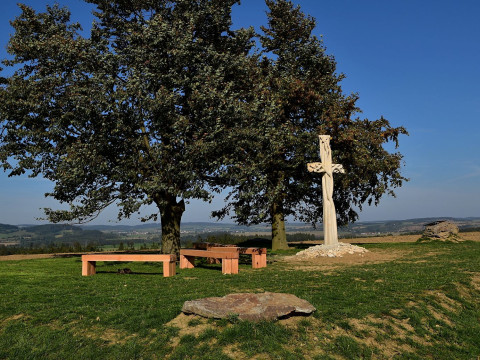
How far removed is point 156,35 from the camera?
18.2 meters

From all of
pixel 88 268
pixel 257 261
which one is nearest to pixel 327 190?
pixel 257 261

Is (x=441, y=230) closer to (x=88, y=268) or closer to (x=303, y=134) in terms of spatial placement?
(x=303, y=134)

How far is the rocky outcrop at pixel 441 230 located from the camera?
2806 cm

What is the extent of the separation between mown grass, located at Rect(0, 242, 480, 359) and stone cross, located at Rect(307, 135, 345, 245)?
28.2 feet

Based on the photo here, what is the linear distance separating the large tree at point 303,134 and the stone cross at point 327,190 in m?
2.61

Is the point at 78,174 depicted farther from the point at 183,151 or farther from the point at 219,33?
the point at 219,33

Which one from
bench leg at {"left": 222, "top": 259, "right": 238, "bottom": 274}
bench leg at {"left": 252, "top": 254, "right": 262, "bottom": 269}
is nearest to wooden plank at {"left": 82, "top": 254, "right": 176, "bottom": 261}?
bench leg at {"left": 222, "top": 259, "right": 238, "bottom": 274}

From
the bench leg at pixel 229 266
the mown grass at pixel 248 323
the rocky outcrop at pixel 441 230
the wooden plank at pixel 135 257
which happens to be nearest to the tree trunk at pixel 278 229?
the rocky outcrop at pixel 441 230

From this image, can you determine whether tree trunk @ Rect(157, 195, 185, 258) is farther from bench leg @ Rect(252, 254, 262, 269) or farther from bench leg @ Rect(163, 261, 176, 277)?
bench leg @ Rect(163, 261, 176, 277)

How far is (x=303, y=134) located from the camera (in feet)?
84.0

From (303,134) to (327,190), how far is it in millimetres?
5227

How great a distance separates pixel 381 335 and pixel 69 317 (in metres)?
7.08

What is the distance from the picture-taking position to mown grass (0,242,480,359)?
7383 mm

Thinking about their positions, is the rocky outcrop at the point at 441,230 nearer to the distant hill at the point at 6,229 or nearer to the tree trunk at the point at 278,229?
the tree trunk at the point at 278,229
